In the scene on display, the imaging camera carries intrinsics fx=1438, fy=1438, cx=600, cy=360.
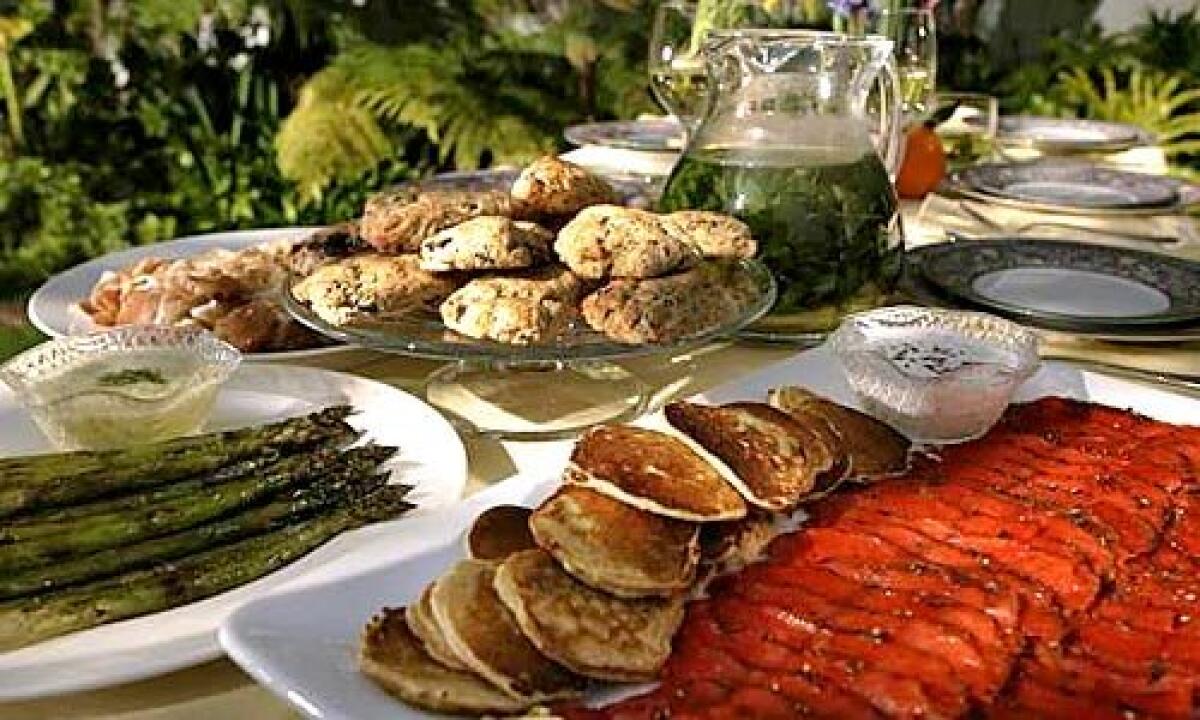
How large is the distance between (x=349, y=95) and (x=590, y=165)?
229 centimetres

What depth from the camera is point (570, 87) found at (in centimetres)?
483

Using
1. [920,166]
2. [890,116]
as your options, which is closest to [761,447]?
[890,116]

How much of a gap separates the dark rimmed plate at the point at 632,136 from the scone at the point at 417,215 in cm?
106

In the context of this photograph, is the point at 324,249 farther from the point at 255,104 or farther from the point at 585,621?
the point at 255,104

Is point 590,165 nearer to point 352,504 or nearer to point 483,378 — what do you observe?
point 483,378

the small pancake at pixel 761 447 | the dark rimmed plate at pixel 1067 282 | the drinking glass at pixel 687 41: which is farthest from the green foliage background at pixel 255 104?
the small pancake at pixel 761 447

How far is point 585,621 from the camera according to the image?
2.63 ft

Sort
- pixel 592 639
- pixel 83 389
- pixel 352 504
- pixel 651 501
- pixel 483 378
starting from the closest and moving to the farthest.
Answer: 1. pixel 592 639
2. pixel 651 501
3. pixel 352 504
4. pixel 83 389
5. pixel 483 378

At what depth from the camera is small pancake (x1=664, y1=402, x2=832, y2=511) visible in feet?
3.25

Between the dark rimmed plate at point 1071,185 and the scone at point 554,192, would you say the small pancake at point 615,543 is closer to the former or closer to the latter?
the scone at point 554,192

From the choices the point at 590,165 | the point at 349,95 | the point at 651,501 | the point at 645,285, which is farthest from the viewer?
the point at 349,95

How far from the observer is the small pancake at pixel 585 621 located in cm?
78

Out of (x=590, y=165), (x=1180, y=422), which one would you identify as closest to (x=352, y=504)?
(x=1180, y=422)

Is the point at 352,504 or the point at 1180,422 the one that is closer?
the point at 352,504
